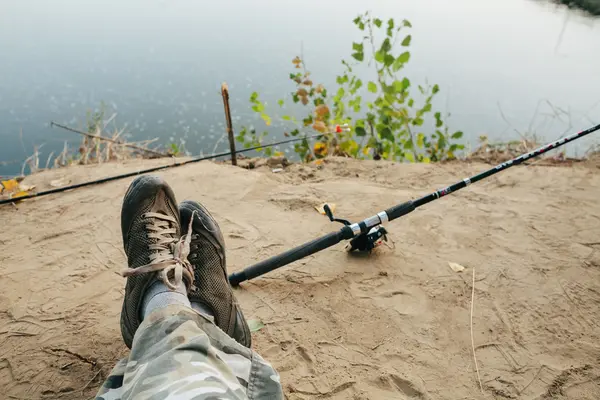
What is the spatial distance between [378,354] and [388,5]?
7.09 meters

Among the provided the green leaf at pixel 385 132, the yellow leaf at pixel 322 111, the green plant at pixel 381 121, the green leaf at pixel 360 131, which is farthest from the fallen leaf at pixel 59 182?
the green leaf at pixel 385 132

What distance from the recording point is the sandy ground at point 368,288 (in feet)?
6.05

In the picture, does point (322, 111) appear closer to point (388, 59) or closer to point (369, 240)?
point (388, 59)

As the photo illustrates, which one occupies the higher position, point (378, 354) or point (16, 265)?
point (378, 354)

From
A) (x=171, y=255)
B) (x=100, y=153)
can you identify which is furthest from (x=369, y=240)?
(x=100, y=153)

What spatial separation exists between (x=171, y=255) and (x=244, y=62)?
18.6 feet

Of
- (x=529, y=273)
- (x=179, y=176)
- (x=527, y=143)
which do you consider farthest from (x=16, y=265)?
(x=527, y=143)

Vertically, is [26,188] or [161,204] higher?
[161,204]

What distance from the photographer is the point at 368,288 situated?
2279mm

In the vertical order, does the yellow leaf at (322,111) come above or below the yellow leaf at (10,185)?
above

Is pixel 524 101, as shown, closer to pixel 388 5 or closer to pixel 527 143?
pixel 527 143

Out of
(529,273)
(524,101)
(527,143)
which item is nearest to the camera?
(529,273)

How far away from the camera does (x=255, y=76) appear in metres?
6.69

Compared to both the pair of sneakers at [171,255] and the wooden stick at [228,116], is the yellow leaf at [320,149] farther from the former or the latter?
the pair of sneakers at [171,255]
